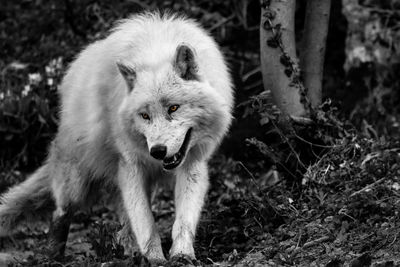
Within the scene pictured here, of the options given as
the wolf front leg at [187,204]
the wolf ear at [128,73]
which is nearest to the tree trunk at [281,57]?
the wolf front leg at [187,204]

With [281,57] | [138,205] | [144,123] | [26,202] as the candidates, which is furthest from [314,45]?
[26,202]

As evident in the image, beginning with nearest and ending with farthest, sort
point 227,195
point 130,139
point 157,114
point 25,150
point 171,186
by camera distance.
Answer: point 157,114 → point 130,139 → point 171,186 → point 227,195 → point 25,150

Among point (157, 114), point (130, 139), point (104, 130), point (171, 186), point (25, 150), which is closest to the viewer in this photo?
point (157, 114)

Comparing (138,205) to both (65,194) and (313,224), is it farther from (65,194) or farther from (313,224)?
(313,224)

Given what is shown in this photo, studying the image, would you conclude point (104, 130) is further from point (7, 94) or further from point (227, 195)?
point (7, 94)

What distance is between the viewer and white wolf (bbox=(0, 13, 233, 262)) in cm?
510

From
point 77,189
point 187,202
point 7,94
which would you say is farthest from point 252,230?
point 7,94

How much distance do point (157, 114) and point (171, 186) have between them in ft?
4.11

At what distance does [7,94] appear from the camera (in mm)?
9109

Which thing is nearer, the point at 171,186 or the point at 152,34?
the point at 152,34

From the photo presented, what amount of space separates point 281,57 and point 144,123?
1.61 meters

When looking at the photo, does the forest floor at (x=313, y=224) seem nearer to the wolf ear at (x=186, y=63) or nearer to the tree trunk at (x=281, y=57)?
the tree trunk at (x=281, y=57)

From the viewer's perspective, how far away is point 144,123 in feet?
16.7

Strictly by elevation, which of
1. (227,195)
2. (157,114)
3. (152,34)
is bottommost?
(227,195)
